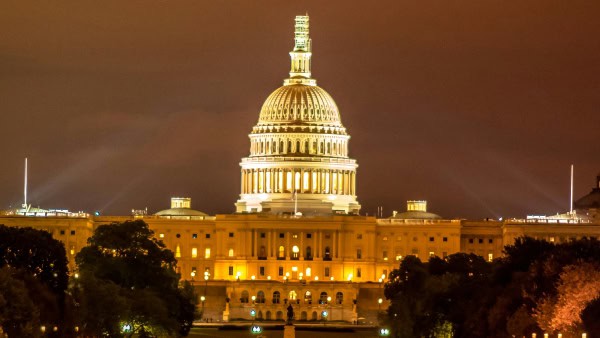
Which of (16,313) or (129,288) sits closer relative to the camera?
(16,313)

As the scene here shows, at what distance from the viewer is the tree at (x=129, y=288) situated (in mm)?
136625

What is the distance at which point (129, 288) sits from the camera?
489 ft

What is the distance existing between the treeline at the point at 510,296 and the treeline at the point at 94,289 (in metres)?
15.2

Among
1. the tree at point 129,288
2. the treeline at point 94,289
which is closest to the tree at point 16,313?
the treeline at point 94,289

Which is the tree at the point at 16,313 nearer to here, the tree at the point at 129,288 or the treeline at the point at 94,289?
the treeline at the point at 94,289

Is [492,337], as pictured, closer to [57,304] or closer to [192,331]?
[57,304]

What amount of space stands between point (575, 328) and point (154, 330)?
3228cm

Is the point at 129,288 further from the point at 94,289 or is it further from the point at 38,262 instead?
the point at 94,289

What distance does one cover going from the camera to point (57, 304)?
133375mm

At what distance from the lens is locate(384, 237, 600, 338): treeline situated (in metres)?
121

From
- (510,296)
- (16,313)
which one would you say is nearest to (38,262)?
(16,313)

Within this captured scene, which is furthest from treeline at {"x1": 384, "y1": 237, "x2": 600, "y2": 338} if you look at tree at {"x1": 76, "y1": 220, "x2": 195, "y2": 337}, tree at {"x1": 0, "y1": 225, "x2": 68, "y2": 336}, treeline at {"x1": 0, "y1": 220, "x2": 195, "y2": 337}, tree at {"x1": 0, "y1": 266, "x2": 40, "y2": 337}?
tree at {"x1": 0, "y1": 266, "x2": 40, "y2": 337}

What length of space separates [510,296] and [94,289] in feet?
76.6

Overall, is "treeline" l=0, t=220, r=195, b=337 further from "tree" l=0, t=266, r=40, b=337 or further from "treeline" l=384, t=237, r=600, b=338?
"treeline" l=384, t=237, r=600, b=338
